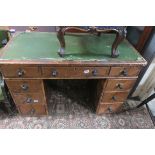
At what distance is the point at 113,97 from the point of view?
136cm

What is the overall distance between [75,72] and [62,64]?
130 millimetres

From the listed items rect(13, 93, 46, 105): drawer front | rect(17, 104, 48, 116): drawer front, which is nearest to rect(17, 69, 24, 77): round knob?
rect(13, 93, 46, 105): drawer front

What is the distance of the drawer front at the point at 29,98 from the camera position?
4.16ft

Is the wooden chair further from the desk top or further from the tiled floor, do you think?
the tiled floor

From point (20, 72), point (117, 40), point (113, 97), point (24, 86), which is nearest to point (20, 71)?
point (20, 72)

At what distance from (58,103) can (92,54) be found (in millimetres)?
846

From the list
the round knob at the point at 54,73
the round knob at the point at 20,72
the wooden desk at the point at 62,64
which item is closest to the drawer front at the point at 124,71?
the wooden desk at the point at 62,64

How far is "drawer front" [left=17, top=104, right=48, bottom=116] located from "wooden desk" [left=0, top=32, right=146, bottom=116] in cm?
9

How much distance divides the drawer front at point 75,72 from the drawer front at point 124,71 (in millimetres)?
52

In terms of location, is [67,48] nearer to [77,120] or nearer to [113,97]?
[113,97]

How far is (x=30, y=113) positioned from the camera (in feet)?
4.87

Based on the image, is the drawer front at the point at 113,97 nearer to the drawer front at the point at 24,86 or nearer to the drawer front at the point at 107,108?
the drawer front at the point at 107,108
